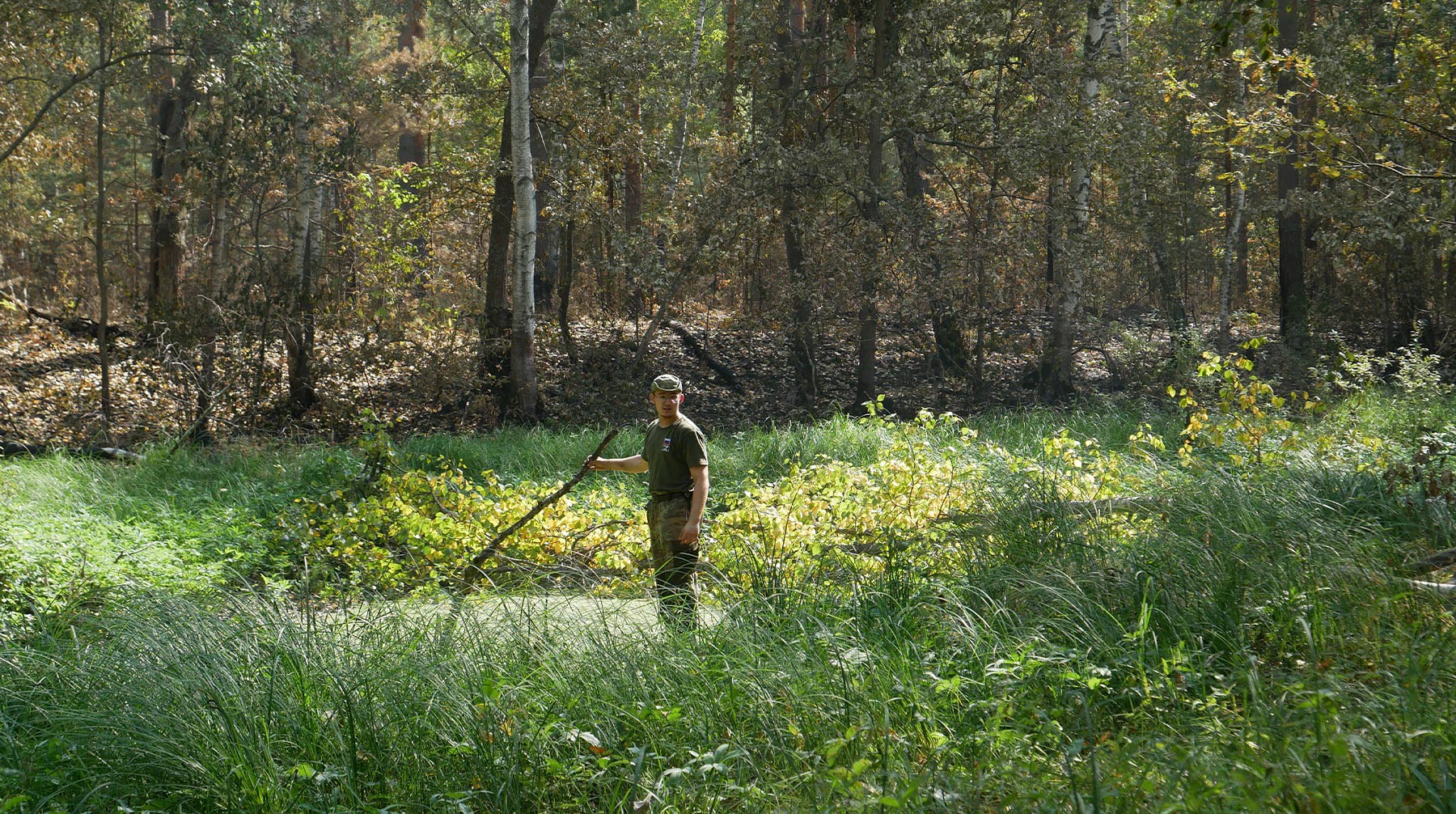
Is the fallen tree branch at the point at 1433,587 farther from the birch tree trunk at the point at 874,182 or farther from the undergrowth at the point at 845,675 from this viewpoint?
the birch tree trunk at the point at 874,182

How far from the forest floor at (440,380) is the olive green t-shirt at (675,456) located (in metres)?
7.98

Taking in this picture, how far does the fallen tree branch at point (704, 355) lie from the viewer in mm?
18969

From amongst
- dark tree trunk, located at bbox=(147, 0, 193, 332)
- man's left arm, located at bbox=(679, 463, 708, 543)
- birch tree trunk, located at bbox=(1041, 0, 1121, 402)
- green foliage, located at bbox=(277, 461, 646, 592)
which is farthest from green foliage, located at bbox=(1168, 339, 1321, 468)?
dark tree trunk, located at bbox=(147, 0, 193, 332)

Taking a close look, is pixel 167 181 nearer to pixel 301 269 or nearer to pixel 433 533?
pixel 301 269

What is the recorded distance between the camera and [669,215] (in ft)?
60.1

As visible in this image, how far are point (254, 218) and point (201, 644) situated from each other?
12.8m

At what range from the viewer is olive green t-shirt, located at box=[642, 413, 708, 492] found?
6.61m

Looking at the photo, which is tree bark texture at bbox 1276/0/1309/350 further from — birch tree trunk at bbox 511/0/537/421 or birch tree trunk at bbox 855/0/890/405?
birch tree trunk at bbox 511/0/537/421

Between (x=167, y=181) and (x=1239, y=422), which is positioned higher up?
(x=167, y=181)

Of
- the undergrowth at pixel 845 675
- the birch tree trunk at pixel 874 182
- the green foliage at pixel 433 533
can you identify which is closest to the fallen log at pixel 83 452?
the green foliage at pixel 433 533

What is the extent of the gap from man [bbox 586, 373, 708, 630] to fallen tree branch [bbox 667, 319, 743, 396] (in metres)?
11.8

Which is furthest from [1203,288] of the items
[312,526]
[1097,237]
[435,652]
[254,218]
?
[435,652]

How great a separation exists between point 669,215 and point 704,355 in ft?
8.95

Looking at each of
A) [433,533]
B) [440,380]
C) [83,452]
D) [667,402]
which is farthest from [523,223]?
[667,402]
